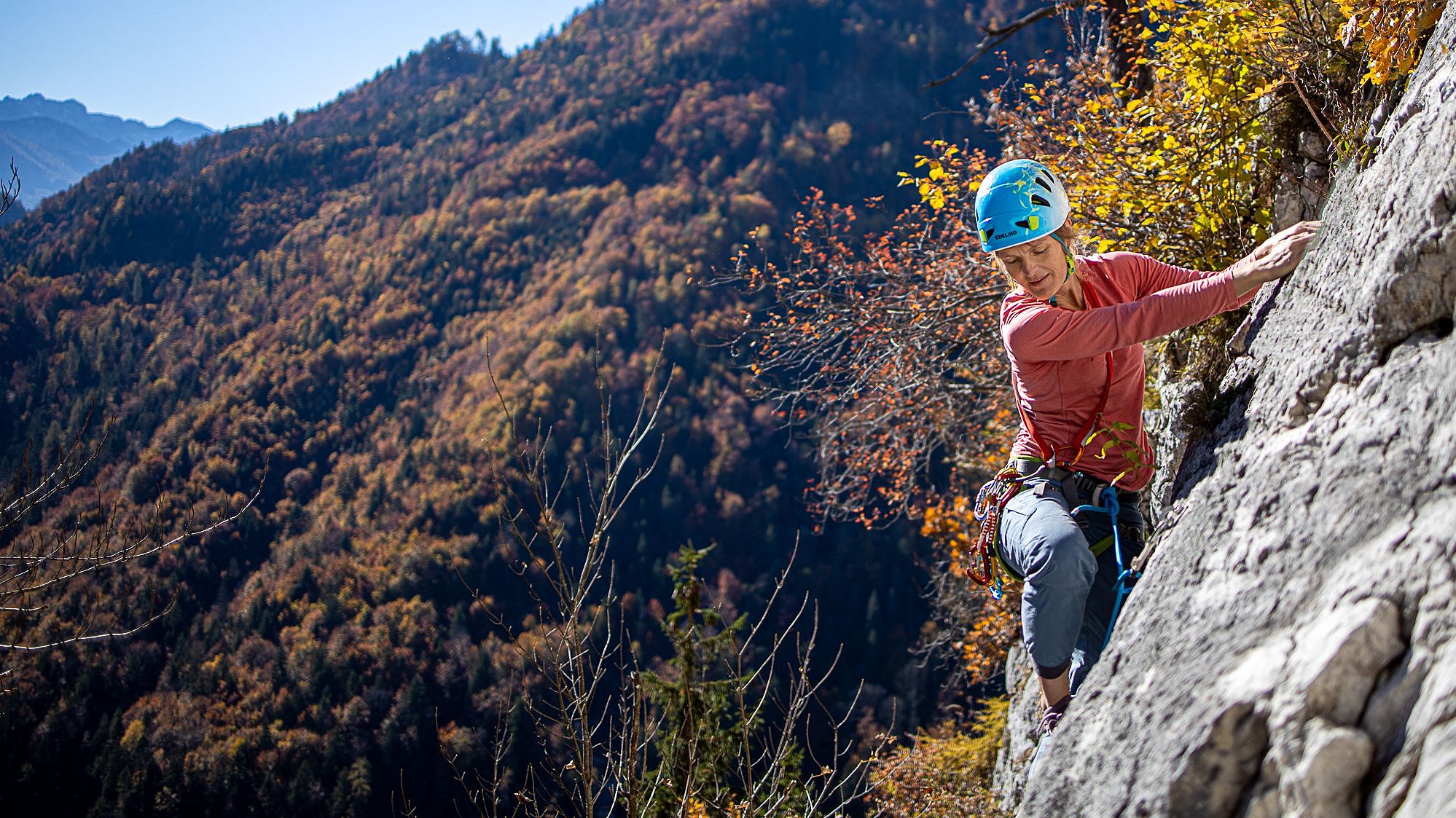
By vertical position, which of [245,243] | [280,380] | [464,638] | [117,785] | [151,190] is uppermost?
[151,190]

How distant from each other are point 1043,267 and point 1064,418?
0.50m

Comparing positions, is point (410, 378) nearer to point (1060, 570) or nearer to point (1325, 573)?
point (1060, 570)

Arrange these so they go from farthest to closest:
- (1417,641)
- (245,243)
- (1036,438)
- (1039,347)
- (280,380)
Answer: (245,243) → (280,380) → (1036,438) → (1039,347) → (1417,641)

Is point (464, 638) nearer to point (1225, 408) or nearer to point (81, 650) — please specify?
point (81, 650)

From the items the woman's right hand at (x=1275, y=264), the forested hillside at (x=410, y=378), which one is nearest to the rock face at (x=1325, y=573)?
the woman's right hand at (x=1275, y=264)

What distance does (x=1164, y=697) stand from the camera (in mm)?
1913

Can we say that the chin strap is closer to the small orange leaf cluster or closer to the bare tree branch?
the small orange leaf cluster

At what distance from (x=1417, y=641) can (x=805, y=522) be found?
227 ft

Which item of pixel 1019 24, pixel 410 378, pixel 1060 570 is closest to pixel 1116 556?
pixel 1060 570

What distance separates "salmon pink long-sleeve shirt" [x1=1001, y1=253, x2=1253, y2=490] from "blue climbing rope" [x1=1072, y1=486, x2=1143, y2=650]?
8 cm

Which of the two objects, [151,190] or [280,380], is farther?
[151,190]

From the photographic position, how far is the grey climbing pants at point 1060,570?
2.56 metres

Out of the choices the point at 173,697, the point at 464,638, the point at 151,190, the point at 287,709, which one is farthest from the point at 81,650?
the point at 151,190

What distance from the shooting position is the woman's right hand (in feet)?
7.88
